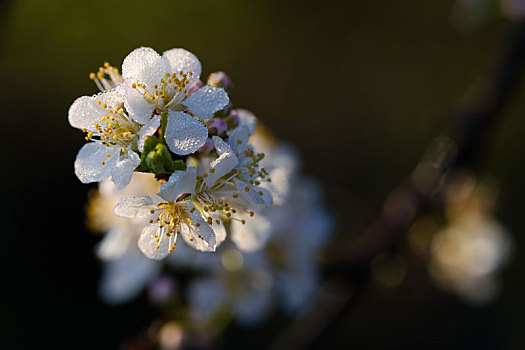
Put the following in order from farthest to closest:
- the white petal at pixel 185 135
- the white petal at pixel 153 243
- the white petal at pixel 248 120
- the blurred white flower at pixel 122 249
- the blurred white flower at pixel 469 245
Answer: the blurred white flower at pixel 469 245 → the blurred white flower at pixel 122 249 → the white petal at pixel 248 120 → the white petal at pixel 153 243 → the white petal at pixel 185 135

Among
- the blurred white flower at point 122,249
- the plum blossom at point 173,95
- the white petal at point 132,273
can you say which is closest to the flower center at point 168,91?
the plum blossom at point 173,95

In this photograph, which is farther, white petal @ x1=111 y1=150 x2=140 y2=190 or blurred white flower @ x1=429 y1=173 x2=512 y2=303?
blurred white flower @ x1=429 y1=173 x2=512 y2=303

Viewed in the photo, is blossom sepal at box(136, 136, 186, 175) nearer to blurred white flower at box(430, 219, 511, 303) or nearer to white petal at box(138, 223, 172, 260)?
white petal at box(138, 223, 172, 260)

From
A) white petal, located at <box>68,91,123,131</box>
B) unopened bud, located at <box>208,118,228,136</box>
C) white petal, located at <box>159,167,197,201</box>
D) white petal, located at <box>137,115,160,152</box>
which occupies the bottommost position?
white petal, located at <box>159,167,197,201</box>

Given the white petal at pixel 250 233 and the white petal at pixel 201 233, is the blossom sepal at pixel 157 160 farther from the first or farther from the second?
the white petal at pixel 250 233

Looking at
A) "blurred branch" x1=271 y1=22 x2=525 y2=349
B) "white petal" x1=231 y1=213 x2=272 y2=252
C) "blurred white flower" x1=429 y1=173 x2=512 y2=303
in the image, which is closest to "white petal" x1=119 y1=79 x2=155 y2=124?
"white petal" x1=231 y1=213 x2=272 y2=252

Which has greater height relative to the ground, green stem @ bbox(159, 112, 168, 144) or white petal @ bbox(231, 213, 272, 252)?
green stem @ bbox(159, 112, 168, 144)

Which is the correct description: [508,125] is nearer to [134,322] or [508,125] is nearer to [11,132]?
[134,322]
